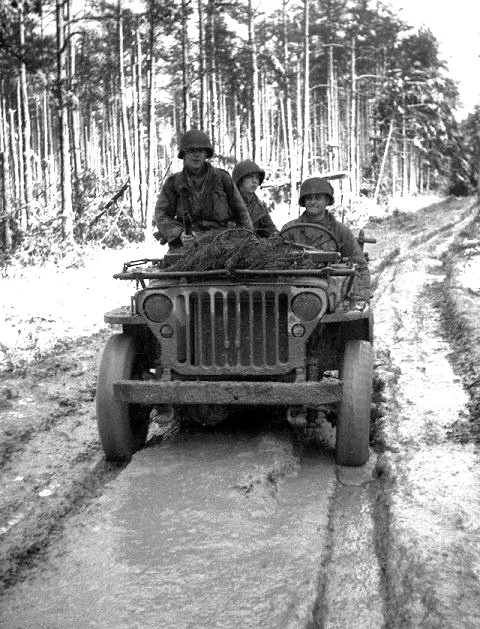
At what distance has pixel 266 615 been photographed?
2.86m

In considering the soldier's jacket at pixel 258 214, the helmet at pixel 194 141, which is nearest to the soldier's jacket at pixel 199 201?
the helmet at pixel 194 141

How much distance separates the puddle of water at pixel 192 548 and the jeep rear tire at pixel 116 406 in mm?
181

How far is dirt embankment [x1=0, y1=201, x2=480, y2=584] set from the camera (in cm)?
403

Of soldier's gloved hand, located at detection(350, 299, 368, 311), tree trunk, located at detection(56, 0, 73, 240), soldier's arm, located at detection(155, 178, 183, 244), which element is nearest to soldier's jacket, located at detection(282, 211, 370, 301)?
soldier's gloved hand, located at detection(350, 299, 368, 311)

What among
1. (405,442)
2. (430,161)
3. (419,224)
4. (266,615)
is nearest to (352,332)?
(405,442)

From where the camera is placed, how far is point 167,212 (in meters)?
6.64

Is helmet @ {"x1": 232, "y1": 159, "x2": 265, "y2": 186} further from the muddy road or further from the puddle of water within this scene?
the puddle of water

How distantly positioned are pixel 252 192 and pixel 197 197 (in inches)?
79.1

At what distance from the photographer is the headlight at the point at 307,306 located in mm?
4680

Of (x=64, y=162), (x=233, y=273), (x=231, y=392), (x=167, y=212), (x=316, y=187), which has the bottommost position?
(x=231, y=392)

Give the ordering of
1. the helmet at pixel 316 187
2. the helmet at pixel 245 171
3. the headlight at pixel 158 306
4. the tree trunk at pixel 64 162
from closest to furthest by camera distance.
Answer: the headlight at pixel 158 306 → the helmet at pixel 316 187 → the helmet at pixel 245 171 → the tree trunk at pixel 64 162

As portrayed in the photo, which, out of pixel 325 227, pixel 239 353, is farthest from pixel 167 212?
pixel 239 353

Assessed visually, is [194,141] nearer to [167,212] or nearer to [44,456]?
[167,212]

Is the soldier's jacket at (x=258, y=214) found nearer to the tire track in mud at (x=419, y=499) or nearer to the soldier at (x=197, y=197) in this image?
the soldier at (x=197, y=197)
